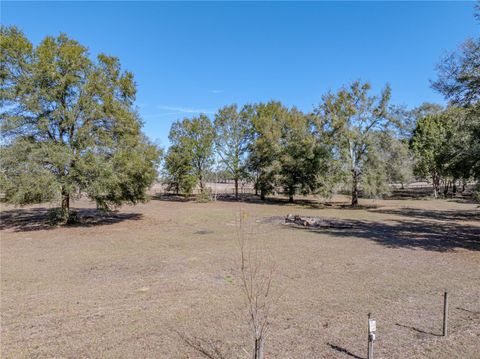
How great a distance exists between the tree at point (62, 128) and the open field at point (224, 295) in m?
2.98

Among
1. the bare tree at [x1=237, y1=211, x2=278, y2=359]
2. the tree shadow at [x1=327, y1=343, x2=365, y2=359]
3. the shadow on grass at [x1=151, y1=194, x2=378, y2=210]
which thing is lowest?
the tree shadow at [x1=327, y1=343, x2=365, y2=359]

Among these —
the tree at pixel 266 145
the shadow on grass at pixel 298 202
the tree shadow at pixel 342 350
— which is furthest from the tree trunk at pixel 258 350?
the tree at pixel 266 145

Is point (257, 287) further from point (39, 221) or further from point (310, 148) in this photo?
point (310, 148)

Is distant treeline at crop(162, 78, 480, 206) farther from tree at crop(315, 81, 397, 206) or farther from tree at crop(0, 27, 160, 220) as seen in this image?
tree at crop(0, 27, 160, 220)

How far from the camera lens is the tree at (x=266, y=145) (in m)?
31.9

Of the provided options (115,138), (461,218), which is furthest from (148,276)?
(461,218)

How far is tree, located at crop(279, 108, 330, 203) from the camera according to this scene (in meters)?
27.7

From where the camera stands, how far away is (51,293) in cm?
654

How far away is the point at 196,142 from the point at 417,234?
27609 millimetres

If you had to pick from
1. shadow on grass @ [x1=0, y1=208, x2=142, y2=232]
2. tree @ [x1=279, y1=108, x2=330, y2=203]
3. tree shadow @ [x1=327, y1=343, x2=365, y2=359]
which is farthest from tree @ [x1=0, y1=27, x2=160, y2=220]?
tree @ [x1=279, y1=108, x2=330, y2=203]

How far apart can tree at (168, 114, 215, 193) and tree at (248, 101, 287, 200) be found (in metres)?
5.56

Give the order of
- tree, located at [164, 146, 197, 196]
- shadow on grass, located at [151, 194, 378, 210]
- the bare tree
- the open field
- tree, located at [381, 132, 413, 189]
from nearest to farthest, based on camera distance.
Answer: the bare tree
the open field
tree, located at [381, 132, 413, 189]
shadow on grass, located at [151, 194, 378, 210]
tree, located at [164, 146, 197, 196]

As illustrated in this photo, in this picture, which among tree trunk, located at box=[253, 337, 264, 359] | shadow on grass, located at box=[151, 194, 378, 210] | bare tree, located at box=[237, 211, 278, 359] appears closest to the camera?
tree trunk, located at box=[253, 337, 264, 359]

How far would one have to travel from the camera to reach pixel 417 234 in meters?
Result: 14.2
